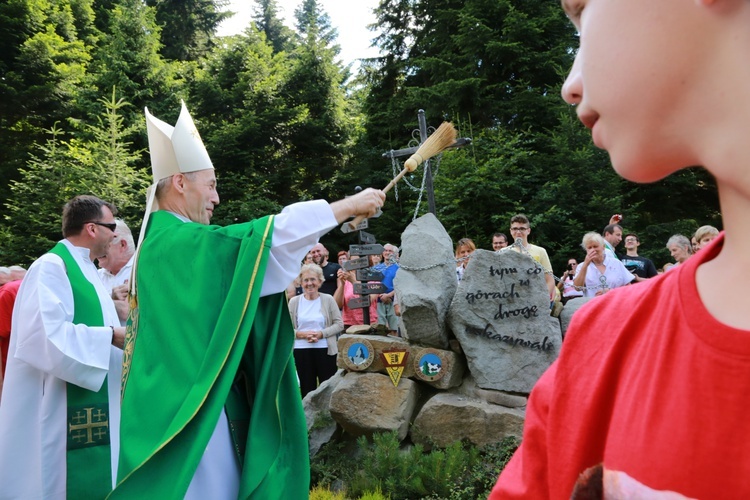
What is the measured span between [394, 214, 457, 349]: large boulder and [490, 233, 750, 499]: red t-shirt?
4.85 m

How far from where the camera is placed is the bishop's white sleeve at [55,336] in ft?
11.7

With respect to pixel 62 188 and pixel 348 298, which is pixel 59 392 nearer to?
pixel 348 298

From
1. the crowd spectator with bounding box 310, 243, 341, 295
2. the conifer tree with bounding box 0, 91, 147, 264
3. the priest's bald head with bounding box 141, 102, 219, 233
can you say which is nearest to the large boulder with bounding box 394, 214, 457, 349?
the priest's bald head with bounding box 141, 102, 219, 233

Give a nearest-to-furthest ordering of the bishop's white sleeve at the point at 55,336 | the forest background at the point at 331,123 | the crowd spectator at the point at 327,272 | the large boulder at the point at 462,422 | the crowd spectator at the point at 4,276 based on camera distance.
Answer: the bishop's white sleeve at the point at 55,336, the large boulder at the point at 462,422, the crowd spectator at the point at 4,276, the crowd spectator at the point at 327,272, the forest background at the point at 331,123

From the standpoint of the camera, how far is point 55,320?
3.62 meters

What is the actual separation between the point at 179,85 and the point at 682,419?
22450 mm

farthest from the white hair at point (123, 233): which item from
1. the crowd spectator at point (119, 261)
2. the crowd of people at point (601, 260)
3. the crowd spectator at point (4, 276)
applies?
the crowd of people at point (601, 260)

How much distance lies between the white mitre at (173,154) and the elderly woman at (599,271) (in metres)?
4.24

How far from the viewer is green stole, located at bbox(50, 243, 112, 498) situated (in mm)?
3744

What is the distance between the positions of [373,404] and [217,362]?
341 cm

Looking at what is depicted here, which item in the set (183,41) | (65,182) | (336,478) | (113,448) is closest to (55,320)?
(113,448)

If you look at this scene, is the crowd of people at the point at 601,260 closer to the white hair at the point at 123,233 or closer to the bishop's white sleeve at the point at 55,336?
the white hair at the point at 123,233

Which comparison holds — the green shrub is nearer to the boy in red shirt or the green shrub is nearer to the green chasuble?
the green chasuble

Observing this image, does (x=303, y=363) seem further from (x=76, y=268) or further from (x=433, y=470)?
(x=76, y=268)
